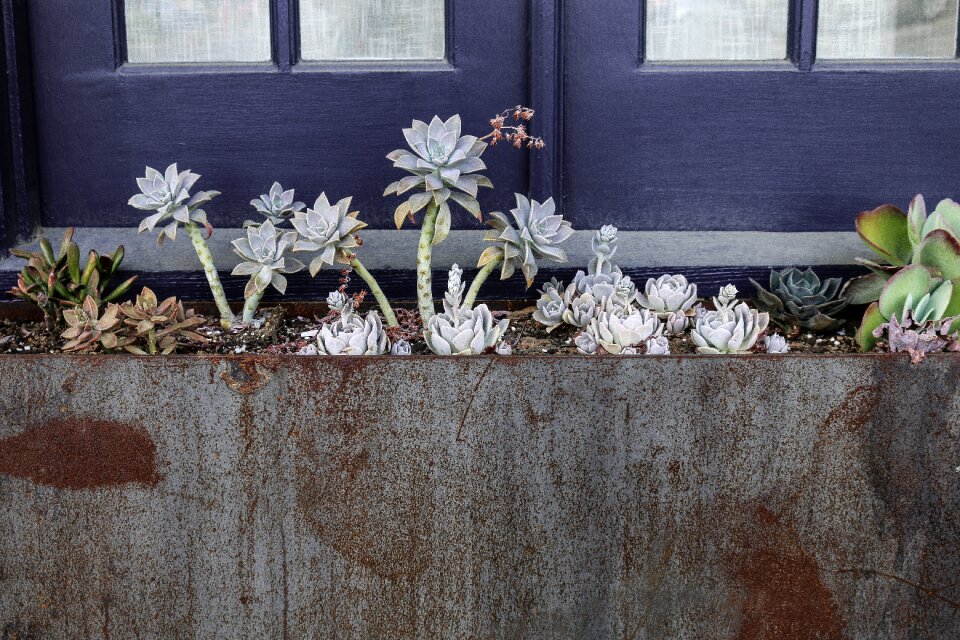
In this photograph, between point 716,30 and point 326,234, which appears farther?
point 716,30

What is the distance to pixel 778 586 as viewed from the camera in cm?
103

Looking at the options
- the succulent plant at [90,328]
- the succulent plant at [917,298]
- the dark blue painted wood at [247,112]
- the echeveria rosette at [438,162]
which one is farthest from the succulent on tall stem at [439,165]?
the succulent plant at [917,298]

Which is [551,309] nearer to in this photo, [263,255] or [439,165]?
[439,165]

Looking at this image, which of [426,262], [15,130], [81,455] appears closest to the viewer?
[81,455]

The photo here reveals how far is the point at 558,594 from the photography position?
40.3 inches

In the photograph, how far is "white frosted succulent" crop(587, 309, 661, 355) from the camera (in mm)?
1045

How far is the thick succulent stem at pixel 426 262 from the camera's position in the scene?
1.10 metres

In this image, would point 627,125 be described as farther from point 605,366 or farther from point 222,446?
→ point 222,446

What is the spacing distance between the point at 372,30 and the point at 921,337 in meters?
0.84

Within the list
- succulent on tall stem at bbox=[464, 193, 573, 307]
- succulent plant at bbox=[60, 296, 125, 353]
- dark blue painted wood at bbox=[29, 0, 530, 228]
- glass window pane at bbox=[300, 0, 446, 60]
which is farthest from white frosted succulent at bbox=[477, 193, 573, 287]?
succulent plant at bbox=[60, 296, 125, 353]

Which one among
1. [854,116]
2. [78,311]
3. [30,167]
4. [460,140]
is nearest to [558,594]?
[460,140]

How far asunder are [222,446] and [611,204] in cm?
65

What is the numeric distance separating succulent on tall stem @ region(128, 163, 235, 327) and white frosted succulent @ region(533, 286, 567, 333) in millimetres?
409

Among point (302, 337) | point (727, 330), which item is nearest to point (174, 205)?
point (302, 337)
